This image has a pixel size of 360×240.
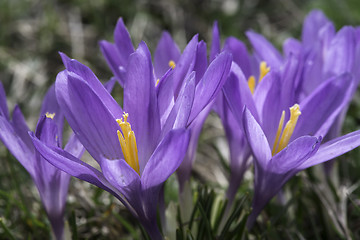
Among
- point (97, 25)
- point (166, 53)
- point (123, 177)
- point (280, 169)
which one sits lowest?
point (280, 169)

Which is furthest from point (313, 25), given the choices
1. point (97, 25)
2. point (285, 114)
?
point (97, 25)

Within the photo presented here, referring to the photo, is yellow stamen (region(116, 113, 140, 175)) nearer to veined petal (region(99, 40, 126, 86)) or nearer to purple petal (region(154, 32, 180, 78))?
veined petal (region(99, 40, 126, 86))

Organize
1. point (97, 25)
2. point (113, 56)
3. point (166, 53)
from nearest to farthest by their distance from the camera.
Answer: point (113, 56) → point (166, 53) → point (97, 25)

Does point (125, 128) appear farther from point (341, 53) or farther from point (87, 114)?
point (341, 53)

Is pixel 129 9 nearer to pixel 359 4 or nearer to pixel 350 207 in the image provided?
pixel 359 4

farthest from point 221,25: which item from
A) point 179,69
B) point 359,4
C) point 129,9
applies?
point 179,69

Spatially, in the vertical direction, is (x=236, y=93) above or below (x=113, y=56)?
below

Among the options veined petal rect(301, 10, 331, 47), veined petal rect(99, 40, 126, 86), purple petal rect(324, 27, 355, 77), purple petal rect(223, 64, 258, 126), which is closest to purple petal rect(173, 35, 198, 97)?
purple petal rect(223, 64, 258, 126)
